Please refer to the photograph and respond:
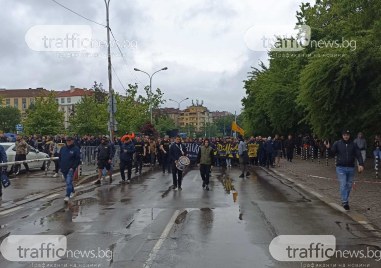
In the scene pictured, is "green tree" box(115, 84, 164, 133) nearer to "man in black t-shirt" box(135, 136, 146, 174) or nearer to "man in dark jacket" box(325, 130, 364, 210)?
"man in black t-shirt" box(135, 136, 146, 174)

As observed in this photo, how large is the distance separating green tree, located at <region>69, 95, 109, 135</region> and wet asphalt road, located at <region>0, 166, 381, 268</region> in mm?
32587

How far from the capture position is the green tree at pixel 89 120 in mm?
47281

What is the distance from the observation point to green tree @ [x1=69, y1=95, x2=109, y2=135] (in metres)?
47.3

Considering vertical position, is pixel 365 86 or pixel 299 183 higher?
pixel 365 86

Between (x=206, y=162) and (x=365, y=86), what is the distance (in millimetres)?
7690

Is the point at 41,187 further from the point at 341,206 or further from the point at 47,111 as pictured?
the point at 47,111

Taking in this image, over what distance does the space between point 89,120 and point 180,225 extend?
39.3 metres

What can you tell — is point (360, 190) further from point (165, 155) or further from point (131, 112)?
point (131, 112)

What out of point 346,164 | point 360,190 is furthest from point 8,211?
point 360,190

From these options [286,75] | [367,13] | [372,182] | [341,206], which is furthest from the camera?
[286,75]

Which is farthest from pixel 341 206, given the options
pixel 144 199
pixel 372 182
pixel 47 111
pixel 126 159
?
pixel 47 111

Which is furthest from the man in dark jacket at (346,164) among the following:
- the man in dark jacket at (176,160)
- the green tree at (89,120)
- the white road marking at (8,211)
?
the green tree at (89,120)

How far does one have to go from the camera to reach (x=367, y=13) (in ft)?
52.2

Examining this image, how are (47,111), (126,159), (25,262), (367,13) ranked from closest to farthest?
(25,262) → (367,13) → (126,159) → (47,111)
